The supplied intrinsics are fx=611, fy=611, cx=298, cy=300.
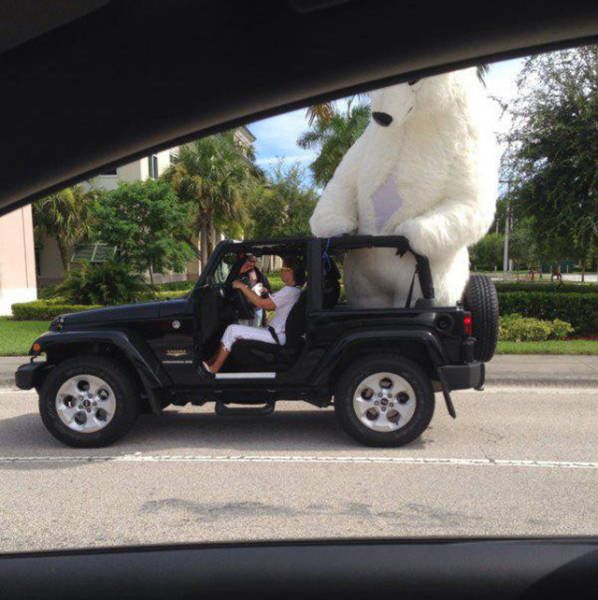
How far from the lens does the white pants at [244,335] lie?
5414mm

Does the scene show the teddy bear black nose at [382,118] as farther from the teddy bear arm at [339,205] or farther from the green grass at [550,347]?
the green grass at [550,347]

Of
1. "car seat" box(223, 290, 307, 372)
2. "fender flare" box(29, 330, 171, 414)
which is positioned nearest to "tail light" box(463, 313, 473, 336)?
"car seat" box(223, 290, 307, 372)

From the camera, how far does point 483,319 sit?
18.9 ft

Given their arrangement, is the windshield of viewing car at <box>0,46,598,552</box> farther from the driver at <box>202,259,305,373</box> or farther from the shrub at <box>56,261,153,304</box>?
the shrub at <box>56,261,153,304</box>

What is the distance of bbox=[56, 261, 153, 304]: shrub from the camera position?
14648 mm

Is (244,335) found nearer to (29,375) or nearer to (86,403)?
(86,403)

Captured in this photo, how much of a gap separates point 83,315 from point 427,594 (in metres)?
4.55

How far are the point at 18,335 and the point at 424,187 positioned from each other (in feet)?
33.2

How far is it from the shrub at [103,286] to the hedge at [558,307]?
827 centimetres

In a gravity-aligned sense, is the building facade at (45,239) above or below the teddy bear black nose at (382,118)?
below

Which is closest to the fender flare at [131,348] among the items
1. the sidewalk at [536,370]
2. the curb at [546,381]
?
the sidewalk at [536,370]

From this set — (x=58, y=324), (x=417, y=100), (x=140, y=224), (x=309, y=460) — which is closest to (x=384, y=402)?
(x=309, y=460)

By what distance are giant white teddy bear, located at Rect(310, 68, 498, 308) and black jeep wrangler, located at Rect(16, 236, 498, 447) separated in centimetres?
34

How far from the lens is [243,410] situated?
17.9ft
